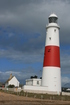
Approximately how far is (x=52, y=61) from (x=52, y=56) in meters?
0.90

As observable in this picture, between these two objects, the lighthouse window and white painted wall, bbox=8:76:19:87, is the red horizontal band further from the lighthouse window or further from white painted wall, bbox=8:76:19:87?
white painted wall, bbox=8:76:19:87

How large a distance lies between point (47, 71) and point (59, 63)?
2.65 meters

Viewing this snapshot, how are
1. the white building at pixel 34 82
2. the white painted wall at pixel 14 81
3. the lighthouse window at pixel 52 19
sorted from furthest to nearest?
the white painted wall at pixel 14 81, the white building at pixel 34 82, the lighthouse window at pixel 52 19

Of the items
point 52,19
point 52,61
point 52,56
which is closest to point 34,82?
point 52,61

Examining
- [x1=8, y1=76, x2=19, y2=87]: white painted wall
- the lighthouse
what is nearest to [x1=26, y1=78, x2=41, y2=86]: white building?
the lighthouse

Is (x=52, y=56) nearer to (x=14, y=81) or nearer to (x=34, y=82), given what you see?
(x=34, y=82)

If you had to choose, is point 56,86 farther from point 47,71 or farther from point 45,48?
point 45,48

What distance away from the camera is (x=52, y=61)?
3659cm

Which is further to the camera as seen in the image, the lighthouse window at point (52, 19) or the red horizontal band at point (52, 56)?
the lighthouse window at point (52, 19)

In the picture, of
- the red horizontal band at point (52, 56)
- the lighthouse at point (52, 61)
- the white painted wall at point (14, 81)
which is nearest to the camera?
the red horizontal band at point (52, 56)

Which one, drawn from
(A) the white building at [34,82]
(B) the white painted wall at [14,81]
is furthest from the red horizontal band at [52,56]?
(B) the white painted wall at [14,81]

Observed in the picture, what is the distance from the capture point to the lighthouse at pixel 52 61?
3678 centimetres

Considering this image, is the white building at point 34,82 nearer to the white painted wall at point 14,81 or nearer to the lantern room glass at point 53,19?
the white painted wall at point 14,81

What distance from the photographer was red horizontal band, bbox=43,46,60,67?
120 feet
